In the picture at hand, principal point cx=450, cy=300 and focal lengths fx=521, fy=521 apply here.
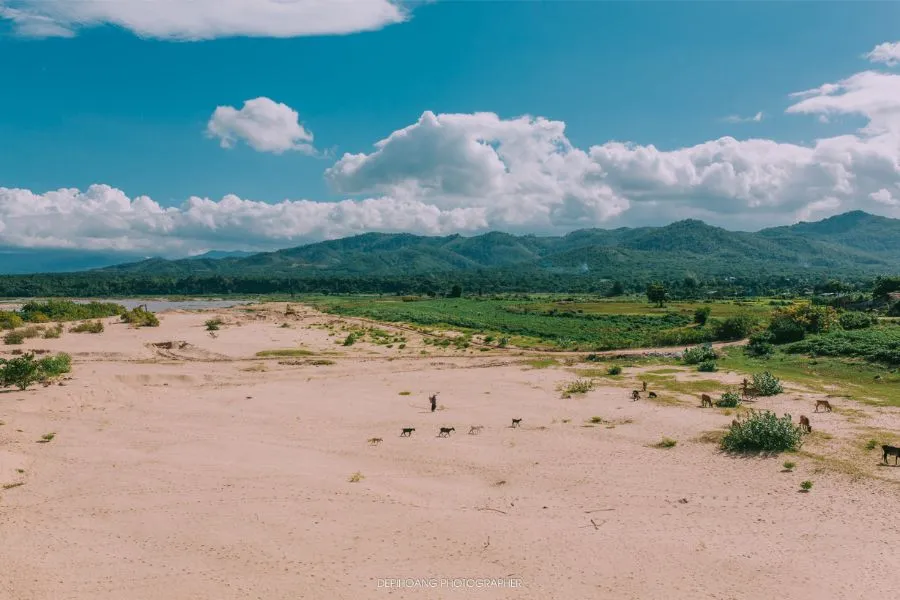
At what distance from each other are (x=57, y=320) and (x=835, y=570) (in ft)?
282

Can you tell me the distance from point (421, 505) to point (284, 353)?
127 ft

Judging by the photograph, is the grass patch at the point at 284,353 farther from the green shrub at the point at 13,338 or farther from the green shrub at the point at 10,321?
the green shrub at the point at 10,321

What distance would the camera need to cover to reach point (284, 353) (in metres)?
53.5

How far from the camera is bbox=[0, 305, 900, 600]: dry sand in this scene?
1388 cm

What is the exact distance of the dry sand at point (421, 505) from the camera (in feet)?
45.5

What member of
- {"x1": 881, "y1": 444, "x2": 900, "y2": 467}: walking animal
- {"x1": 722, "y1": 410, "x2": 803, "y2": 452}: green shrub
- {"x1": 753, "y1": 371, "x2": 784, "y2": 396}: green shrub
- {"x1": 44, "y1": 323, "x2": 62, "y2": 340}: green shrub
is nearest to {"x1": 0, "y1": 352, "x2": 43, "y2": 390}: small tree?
{"x1": 44, "y1": 323, "x2": 62, "y2": 340}: green shrub

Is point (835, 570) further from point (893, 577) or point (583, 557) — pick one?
point (583, 557)

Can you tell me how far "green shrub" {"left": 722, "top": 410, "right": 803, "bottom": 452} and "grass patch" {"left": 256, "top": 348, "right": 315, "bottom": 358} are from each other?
133 ft

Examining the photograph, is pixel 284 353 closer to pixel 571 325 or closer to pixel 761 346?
pixel 761 346

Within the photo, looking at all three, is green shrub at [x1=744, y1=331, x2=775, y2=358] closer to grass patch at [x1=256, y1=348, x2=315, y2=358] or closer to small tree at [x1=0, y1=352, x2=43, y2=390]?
grass patch at [x1=256, y1=348, x2=315, y2=358]

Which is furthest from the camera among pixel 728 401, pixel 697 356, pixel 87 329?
pixel 87 329

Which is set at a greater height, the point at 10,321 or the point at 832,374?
the point at 10,321

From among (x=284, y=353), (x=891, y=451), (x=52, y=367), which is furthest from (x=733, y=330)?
(x=52, y=367)

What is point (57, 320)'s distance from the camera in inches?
2800
